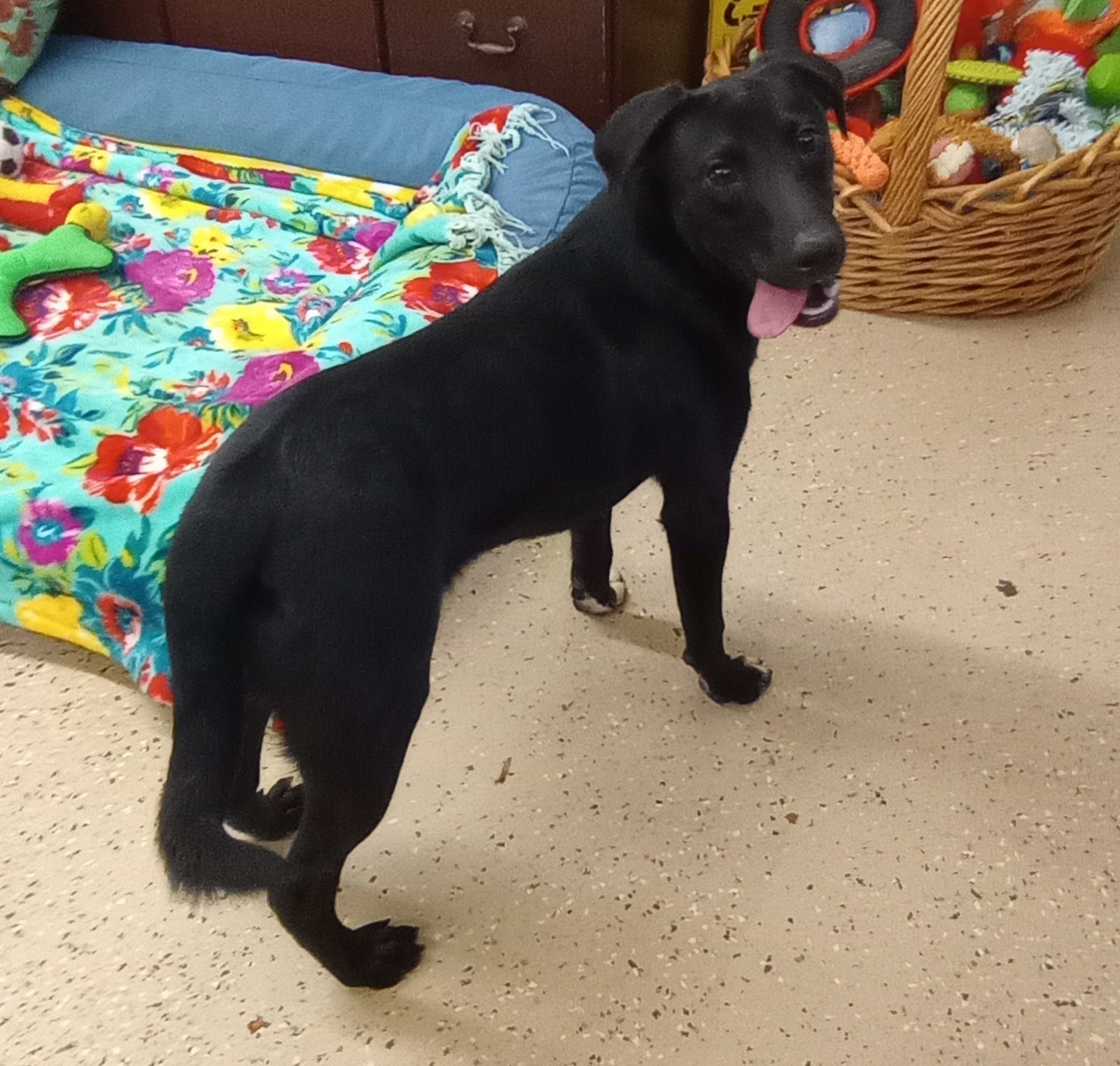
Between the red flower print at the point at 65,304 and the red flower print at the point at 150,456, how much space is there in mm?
367

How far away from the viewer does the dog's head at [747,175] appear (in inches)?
38.7

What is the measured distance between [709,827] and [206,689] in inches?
25.0

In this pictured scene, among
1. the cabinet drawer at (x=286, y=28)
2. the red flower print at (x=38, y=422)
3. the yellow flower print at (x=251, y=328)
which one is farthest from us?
the cabinet drawer at (x=286, y=28)

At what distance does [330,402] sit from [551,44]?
1.44 meters

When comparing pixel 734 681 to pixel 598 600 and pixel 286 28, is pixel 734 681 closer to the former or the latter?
pixel 598 600

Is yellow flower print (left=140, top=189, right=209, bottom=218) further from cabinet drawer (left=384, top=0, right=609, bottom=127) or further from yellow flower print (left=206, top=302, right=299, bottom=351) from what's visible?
cabinet drawer (left=384, top=0, right=609, bottom=127)

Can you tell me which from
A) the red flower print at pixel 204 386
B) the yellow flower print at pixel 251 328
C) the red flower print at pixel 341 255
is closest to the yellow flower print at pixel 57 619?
the red flower print at pixel 204 386

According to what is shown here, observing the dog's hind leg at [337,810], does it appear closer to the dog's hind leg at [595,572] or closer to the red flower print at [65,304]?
the dog's hind leg at [595,572]

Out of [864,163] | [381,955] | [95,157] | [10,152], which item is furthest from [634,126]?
[10,152]

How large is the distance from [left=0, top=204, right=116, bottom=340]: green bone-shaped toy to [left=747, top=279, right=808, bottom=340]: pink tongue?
51.4 inches

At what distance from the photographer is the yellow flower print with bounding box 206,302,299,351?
5.60 ft

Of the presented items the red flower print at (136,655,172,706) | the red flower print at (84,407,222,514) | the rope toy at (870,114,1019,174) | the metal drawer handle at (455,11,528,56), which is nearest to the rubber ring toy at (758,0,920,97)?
the rope toy at (870,114,1019,174)

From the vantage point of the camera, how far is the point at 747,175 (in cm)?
100

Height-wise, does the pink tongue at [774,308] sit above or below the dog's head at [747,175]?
below
